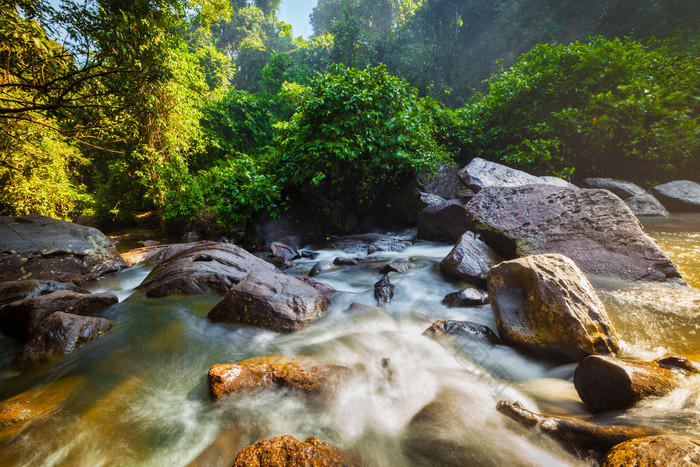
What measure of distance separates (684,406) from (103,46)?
6098 millimetres

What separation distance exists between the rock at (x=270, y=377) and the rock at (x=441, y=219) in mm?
4578

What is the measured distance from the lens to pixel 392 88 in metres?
6.99

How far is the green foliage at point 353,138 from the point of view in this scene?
6.75 m

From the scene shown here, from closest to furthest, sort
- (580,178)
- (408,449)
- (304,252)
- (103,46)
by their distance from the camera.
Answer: (408,449)
(103,46)
(304,252)
(580,178)

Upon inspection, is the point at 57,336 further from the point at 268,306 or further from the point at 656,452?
the point at 656,452

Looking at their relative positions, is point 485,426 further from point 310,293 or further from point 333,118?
point 333,118

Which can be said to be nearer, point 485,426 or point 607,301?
point 485,426

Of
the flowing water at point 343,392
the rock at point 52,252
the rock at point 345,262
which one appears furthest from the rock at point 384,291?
the rock at point 52,252

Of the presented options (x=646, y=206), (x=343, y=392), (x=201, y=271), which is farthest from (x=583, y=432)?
(x=646, y=206)

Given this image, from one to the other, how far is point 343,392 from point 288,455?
80cm

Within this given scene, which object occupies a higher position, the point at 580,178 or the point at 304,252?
the point at 580,178

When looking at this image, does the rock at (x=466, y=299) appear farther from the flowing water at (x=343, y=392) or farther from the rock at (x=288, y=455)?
the rock at (x=288, y=455)

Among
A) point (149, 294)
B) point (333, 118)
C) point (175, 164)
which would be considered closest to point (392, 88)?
point (333, 118)

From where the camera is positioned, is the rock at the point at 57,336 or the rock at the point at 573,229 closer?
the rock at the point at 57,336
